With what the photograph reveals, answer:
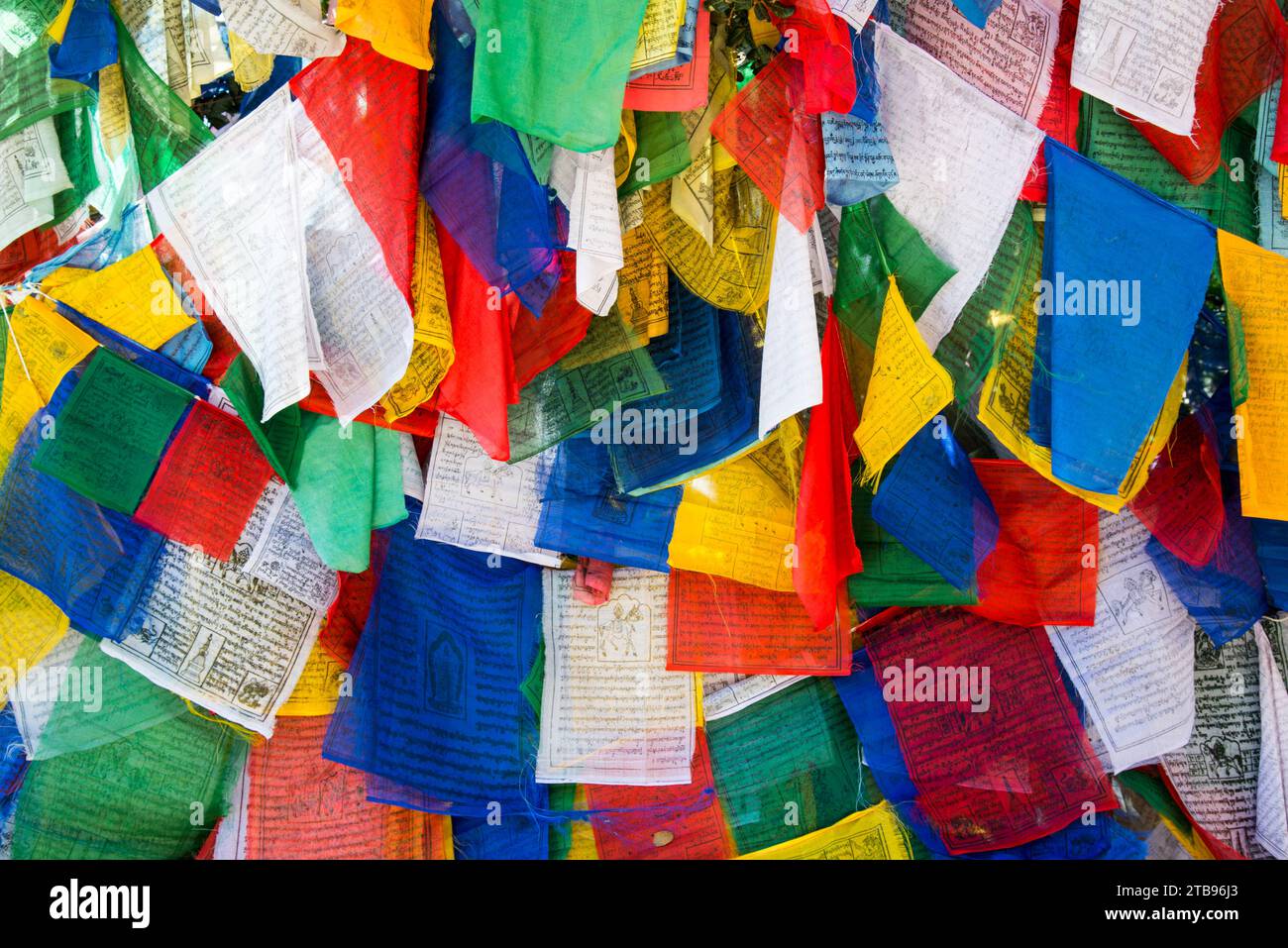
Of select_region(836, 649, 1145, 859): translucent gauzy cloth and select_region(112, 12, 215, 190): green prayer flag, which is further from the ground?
select_region(112, 12, 215, 190): green prayer flag

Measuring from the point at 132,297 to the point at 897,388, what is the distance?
88 cm

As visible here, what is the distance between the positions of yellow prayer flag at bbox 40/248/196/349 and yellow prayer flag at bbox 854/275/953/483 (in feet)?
2.61

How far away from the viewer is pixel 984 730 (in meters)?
1.74

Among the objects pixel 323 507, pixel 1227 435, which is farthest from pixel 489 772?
pixel 1227 435

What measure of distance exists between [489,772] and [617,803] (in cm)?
17

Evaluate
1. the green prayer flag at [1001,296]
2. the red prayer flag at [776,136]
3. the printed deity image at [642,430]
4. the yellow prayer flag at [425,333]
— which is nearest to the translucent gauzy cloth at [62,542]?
the printed deity image at [642,430]

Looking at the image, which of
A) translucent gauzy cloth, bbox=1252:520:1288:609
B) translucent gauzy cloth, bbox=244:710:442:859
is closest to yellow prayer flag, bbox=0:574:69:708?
translucent gauzy cloth, bbox=244:710:442:859

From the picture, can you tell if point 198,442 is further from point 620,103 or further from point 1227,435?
point 1227,435

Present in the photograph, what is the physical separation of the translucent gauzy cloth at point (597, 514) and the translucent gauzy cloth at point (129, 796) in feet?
1.73

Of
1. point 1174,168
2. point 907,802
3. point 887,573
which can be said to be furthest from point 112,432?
point 1174,168

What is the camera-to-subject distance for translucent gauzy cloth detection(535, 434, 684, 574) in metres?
1.71

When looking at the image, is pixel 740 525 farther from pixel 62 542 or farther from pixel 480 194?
pixel 62 542

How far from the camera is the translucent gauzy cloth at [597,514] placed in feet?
5.61

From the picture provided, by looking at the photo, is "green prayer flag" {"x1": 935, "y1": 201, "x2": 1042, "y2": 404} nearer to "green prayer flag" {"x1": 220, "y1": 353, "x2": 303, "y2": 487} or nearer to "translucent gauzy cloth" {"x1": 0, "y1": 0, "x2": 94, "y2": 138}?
"green prayer flag" {"x1": 220, "y1": 353, "x2": 303, "y2": 487}
